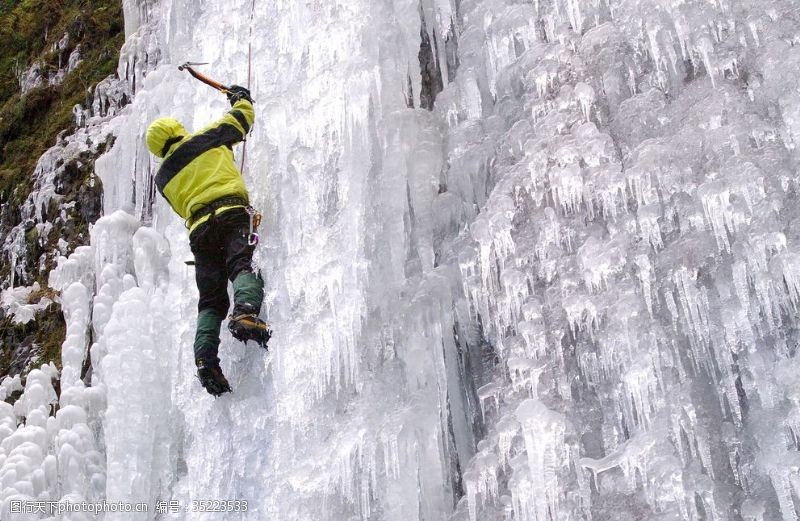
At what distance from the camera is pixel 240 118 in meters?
5.34

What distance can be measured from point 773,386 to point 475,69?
93.9 inches

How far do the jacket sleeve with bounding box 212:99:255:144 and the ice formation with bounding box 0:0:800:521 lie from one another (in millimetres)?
283

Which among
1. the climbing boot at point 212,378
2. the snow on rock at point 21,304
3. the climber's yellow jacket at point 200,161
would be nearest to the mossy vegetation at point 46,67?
the snow on rock at point 21,304

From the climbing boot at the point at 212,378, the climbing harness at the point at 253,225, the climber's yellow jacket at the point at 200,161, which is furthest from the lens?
the climber's yellow jacket at the point at 200,161

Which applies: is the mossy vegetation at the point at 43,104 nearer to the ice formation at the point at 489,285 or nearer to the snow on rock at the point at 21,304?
the snow on rock at the point at 21,304

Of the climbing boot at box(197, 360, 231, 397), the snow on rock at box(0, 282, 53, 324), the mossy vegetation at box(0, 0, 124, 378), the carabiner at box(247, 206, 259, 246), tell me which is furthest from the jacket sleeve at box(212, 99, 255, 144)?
the snow on rock at box(0, 282, 53, 324)

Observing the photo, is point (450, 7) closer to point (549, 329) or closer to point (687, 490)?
point (549, 329)

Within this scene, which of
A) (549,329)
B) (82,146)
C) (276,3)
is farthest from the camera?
(82,146)

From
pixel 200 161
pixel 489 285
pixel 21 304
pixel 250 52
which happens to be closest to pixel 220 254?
pixel 200 161

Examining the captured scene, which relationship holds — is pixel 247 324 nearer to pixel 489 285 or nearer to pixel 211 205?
pixel 211 205

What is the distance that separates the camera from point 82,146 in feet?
31.3

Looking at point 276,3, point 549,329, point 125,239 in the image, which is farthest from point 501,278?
point 125,239

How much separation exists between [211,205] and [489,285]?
65.1 inches

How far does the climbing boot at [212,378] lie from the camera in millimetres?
5055
